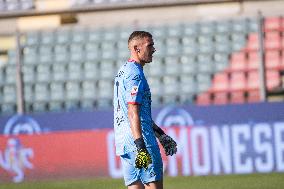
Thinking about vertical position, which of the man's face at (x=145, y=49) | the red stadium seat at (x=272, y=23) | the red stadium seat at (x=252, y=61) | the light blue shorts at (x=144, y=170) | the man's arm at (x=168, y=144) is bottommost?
the light blue shorts at (x=144, y=170)

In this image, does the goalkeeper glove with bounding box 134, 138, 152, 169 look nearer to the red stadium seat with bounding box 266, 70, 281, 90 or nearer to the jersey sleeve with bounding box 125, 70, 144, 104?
the jersey sleeve with bounding box 125, 70, 144, 104

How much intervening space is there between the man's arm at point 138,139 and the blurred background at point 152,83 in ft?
26.3

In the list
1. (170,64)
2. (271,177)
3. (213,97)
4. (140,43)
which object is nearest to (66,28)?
(170,64)

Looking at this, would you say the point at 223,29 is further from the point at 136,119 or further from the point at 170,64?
the point at 136,119

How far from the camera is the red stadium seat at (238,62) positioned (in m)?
19.0

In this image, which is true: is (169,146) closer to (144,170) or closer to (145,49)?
(144,170)

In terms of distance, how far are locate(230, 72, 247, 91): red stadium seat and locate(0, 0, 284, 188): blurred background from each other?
22mm

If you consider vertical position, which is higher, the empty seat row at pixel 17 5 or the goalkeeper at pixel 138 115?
the empty seat row at pixel 17 5

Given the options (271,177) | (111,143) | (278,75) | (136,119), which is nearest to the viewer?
(136,119)

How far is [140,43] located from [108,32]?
13.3 m

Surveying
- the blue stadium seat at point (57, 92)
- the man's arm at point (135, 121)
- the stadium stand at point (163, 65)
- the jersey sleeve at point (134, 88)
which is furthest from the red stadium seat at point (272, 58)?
the man's arm at point (135, 121)

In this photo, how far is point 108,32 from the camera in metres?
20.5

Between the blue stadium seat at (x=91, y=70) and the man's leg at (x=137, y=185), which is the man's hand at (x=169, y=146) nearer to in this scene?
the man's leg at (x=137, y=185)

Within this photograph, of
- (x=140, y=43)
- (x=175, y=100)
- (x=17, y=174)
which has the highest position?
(x=140, y=43)
